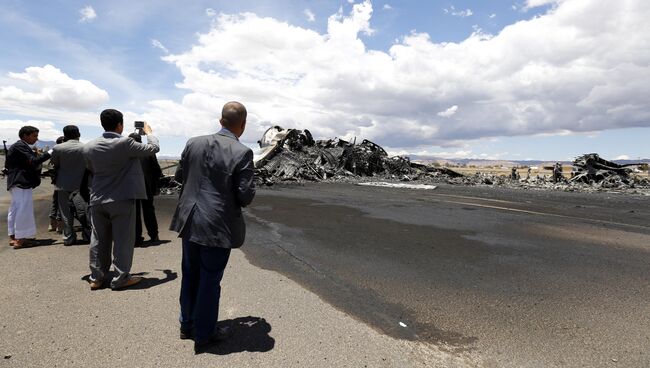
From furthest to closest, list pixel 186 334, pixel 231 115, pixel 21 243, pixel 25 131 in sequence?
pixel 21 243, pixel 25 131, pixel 186 334, pixel 231 115

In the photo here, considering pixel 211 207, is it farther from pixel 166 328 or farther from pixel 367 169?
pixel 367 169

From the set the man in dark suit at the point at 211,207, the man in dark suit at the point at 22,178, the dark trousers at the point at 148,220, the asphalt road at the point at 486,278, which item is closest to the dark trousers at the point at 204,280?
the man in dark suit at the point at 211,207

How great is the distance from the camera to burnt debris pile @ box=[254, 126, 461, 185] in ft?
88.7

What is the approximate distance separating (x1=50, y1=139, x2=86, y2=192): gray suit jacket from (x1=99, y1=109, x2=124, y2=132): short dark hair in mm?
2298

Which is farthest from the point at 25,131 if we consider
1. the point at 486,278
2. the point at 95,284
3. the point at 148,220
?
the point at 486,278

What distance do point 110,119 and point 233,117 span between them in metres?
1.92

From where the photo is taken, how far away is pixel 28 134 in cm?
610

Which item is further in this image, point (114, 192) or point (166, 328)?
point (114, 192)

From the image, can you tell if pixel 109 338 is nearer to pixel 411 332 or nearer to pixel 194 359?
pixel 194 359

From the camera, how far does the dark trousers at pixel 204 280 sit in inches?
118

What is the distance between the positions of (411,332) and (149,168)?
518 centimetres

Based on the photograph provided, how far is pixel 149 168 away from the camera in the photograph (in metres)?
6.68

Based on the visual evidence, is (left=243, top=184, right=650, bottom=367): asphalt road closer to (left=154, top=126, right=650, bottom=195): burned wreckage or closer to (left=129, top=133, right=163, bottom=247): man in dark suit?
(left=129, top=133, right=163, bottom=247): man in dark suit

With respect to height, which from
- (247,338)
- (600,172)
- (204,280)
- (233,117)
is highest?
(600,172)
